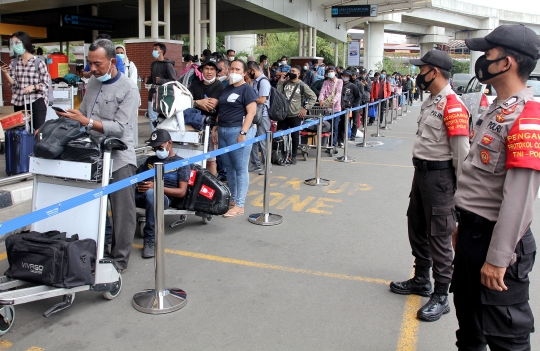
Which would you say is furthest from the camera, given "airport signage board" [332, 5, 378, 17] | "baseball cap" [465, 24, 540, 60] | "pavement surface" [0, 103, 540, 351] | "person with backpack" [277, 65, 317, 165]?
"airport signage board" [332, 5, 378, 17]

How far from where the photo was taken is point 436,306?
3887mm

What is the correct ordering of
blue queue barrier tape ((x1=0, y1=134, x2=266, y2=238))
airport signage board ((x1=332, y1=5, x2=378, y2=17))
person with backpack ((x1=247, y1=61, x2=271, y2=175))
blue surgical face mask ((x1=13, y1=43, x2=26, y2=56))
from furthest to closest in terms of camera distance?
airport signage board ((x1=332, y1=5, x2=378, y2=17)), person with backpack ((x1=247, y1=61, x2=271, y2=175)), blue surgical face mask ((x1=13, y1=43, x2=26, y2=56)), blue queue barrier tape ((x1=0, y1=134, x2=266, y2=238))

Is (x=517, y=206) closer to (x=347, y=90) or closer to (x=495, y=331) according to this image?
(x=495, y=331)

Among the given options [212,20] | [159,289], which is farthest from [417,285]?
[212,20]

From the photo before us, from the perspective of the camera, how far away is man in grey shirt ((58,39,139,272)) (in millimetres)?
4078

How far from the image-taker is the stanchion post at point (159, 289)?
3.83 meters

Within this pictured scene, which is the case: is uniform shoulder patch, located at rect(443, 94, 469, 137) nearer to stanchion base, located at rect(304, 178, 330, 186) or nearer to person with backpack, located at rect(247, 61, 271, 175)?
person with backpack, located at rect(247, 61, 271, 175)

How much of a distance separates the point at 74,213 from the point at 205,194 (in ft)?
5.73

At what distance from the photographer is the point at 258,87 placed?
7.80 meters

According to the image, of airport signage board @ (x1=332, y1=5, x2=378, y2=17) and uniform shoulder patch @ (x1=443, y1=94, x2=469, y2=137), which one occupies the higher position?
airport signage board @ (x1=332, y1=5, x2=378, y2=17)

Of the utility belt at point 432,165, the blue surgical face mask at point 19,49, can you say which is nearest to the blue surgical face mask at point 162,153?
the utility belt at point 432,165

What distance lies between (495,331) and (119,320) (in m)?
2.59

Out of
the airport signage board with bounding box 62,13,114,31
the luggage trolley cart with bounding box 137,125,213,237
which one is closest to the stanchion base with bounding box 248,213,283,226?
the luggage trolley cart with bounding box 137,125,213,237

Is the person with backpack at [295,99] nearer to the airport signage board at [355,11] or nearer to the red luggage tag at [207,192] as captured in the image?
the red luggage tag at [207,192]
